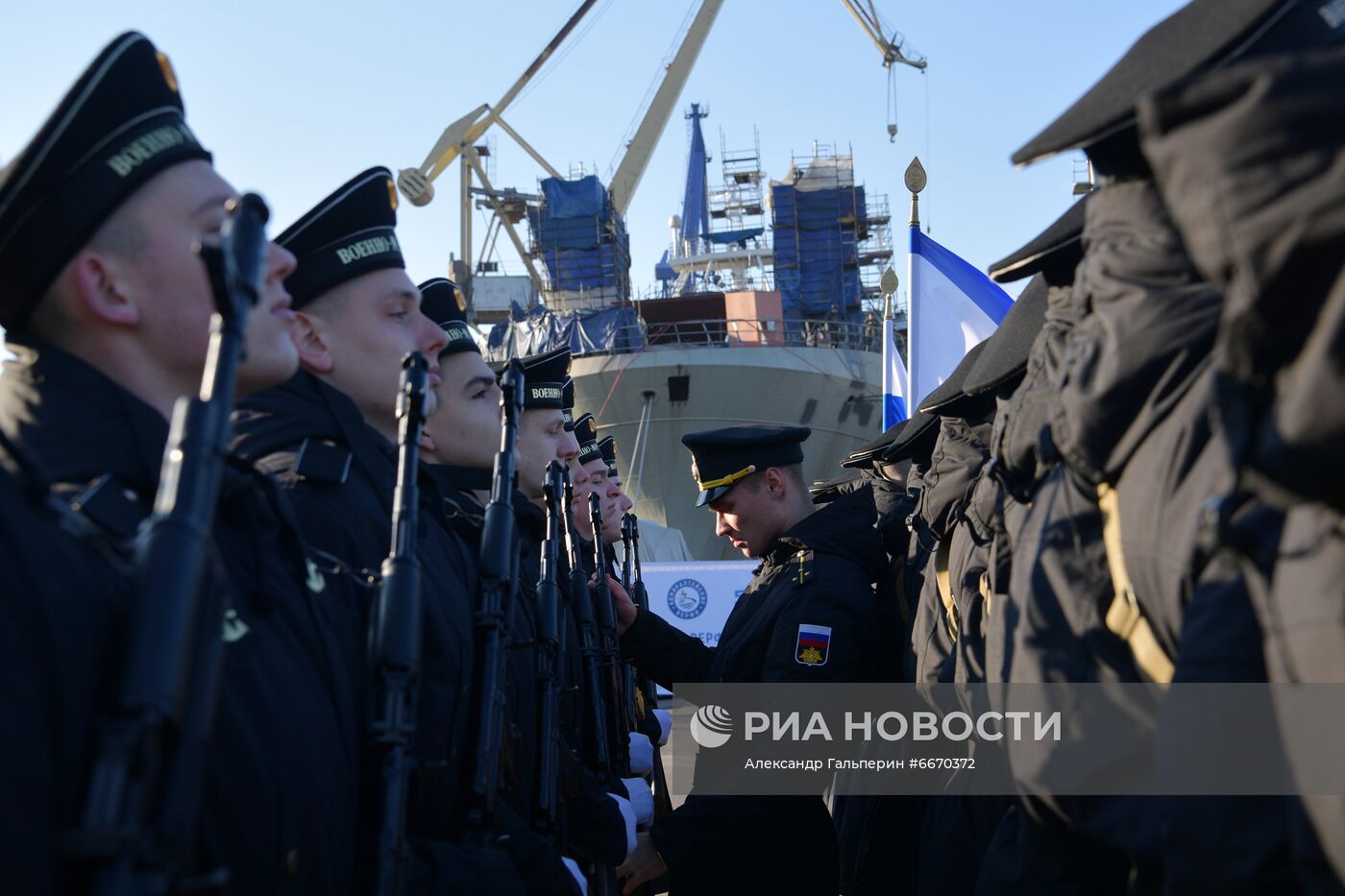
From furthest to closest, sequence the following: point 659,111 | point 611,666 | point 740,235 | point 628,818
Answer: point 740,235, point 659,111, point 611,666, point 628,818

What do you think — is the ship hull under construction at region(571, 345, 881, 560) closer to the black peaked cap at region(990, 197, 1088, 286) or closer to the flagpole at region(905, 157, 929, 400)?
Answer: the flagpole at region(905, 157, 929, 400)

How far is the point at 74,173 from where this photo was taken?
1.90 metres

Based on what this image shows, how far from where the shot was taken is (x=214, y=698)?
55.4 inches

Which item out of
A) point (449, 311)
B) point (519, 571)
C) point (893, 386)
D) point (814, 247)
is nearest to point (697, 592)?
point (893, 386)

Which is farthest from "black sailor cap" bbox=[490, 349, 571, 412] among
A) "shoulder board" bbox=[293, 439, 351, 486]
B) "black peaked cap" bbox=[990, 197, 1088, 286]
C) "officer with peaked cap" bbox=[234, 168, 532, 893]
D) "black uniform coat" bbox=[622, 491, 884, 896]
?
"black peaked cap" bbox=[990, 197, 1088, 286]

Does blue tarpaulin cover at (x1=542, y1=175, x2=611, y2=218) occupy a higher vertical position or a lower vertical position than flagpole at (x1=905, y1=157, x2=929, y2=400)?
higher

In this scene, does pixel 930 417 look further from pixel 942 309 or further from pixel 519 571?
pixel 942 309

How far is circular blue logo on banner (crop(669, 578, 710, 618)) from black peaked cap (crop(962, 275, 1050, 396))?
37.3 feet

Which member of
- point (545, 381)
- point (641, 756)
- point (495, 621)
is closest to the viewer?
point (495, 621)

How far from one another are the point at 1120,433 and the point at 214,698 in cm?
125

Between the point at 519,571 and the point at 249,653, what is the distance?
144 centimetres

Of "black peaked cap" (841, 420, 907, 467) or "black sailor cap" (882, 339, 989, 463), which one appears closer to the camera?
"black sailor cap" (882, 339, 989, 463)

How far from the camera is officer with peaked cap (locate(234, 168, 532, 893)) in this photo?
2.40 metres

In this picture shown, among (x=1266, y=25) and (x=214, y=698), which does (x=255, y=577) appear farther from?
(x=1266, y=25)
